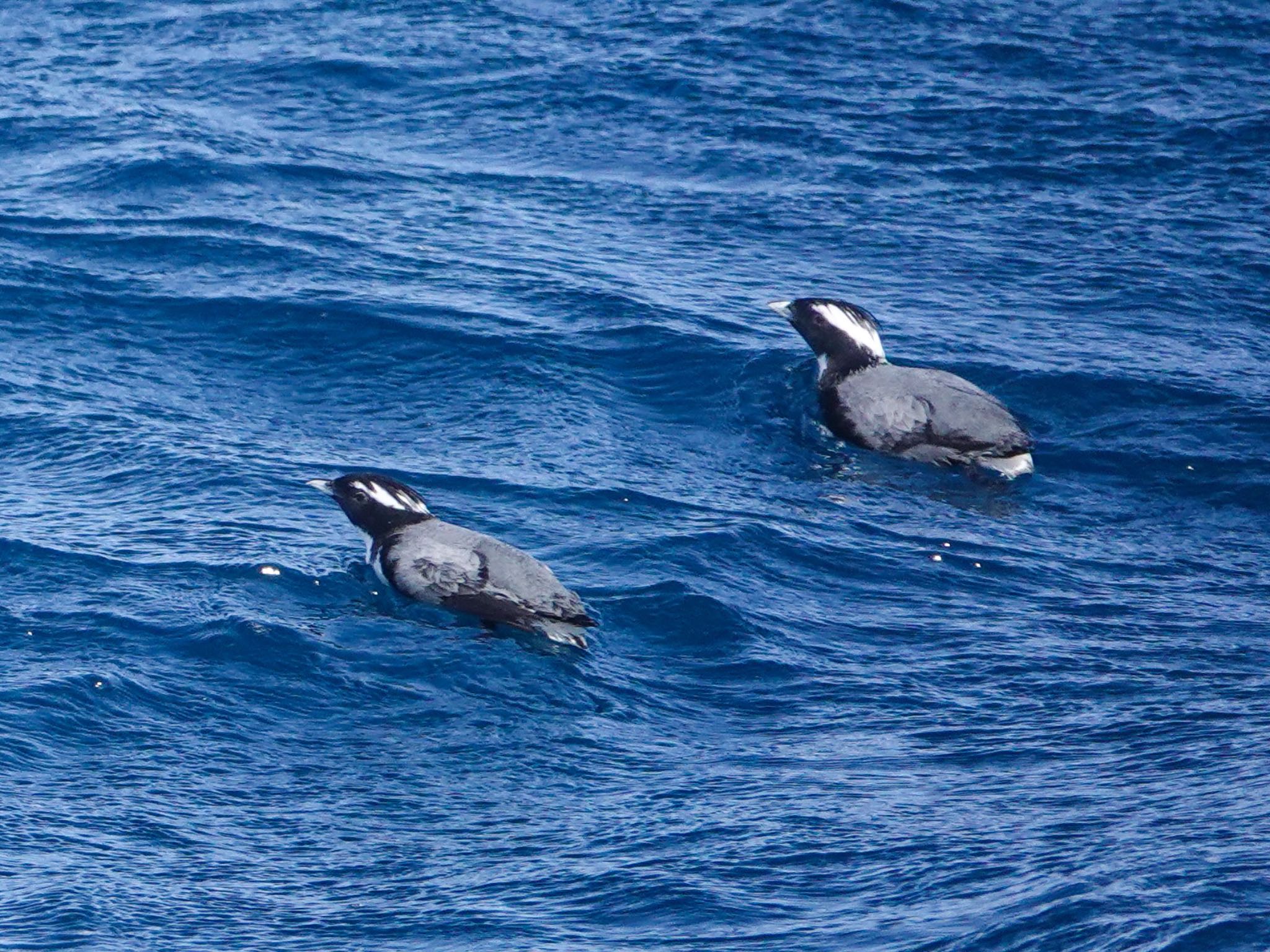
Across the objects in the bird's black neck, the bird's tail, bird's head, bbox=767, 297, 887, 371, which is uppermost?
bird's head, bbox=767, 297, 887, 371

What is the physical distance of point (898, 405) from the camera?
13688 mm

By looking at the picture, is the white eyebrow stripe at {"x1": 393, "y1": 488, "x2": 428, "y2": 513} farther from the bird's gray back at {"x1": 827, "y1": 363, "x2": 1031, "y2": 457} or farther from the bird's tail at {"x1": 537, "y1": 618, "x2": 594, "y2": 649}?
the bird's gray back at {"x1": 827, "y1": 363, "x2": 1031, "y2": 457}

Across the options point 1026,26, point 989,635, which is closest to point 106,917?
point 989,635

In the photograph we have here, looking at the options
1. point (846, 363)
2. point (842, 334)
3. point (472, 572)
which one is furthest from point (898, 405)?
point (472, 572)

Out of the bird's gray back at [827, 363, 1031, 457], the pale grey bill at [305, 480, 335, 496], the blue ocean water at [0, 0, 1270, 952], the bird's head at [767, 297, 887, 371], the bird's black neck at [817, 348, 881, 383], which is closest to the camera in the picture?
the blue ocean water at [0, 0, 1270, 952]

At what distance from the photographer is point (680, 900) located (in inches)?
329

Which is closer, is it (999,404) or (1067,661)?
(1067,661)

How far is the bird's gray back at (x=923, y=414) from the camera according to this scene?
43.4ft

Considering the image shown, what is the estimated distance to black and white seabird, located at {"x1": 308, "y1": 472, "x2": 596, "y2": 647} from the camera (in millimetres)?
10758

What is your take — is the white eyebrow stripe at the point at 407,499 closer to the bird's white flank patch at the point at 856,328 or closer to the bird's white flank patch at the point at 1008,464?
the bird's white flank patch at the point at 1008,464

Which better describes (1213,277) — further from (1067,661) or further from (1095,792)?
(1095,792)

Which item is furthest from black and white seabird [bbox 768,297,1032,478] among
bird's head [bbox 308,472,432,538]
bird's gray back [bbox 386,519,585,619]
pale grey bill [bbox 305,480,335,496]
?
pale grey bill [bbox 305,480,335,496]

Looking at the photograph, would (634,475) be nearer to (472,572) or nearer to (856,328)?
(856,328)

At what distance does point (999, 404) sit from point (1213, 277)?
171 inches
